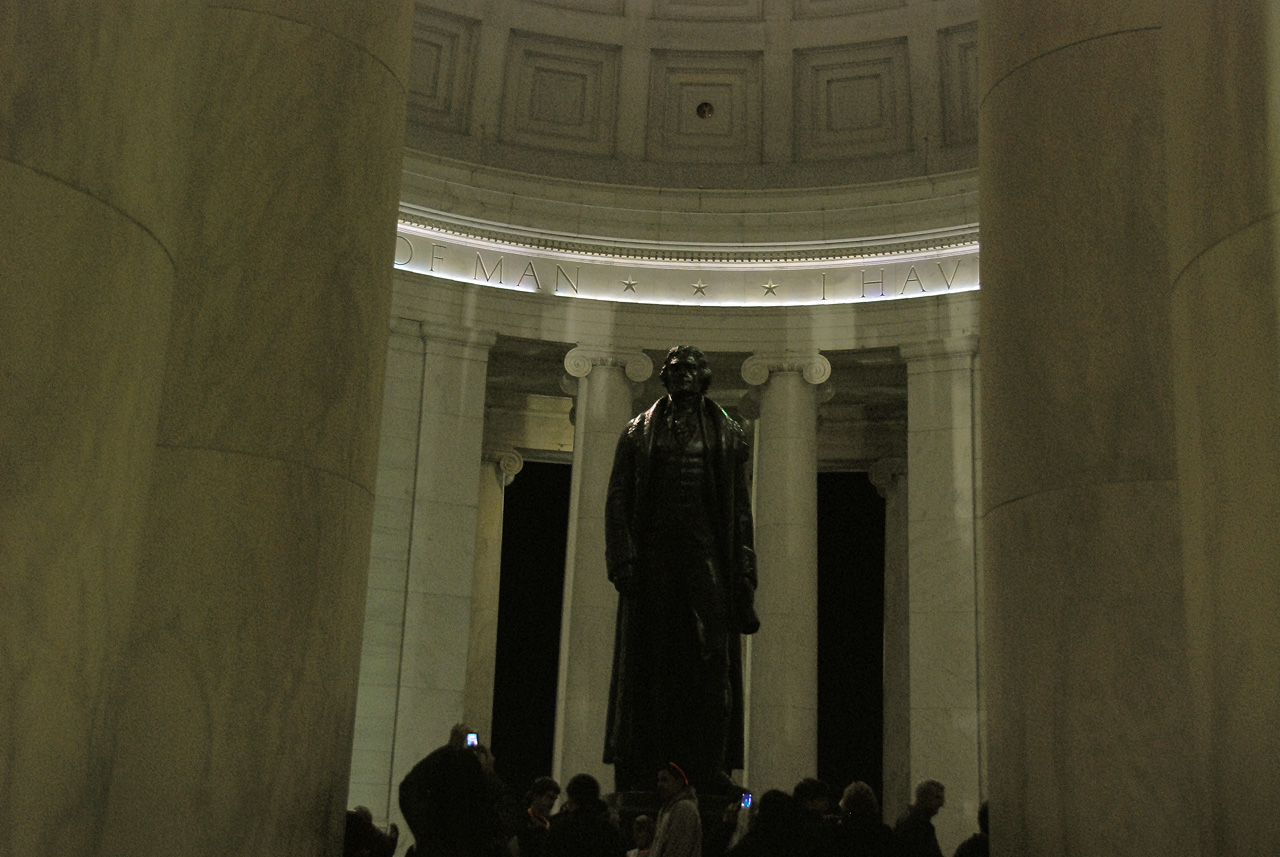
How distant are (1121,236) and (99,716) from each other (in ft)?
27.1

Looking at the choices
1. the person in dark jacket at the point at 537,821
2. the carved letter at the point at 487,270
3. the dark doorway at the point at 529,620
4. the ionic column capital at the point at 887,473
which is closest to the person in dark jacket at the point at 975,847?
the person in dark jacket at the point at 537,821

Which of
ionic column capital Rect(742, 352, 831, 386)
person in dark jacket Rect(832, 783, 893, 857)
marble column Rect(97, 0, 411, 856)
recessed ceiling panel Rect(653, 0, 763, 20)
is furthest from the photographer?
recessed ceiling panel Rect(653, 0, 763, 20)

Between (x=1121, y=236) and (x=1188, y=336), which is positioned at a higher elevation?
(x=1121, y=236)

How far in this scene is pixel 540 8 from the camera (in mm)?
37906

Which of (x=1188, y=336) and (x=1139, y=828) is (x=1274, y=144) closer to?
(x=1188, y=336)

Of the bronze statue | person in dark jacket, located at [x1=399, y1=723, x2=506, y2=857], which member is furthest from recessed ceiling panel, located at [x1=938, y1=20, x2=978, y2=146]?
person in dark jacket, located at [x1=399, y1=723, x2=506, y2=857]

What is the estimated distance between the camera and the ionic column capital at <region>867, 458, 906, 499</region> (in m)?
43.4

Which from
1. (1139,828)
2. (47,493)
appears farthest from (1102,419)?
(47,493)

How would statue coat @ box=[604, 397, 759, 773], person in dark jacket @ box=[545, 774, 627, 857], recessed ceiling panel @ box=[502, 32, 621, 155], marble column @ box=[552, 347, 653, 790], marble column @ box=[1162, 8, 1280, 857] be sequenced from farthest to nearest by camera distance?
recessed ceiling panel @ box=[502, 32, 621, 155], marble column @ box=[552, 347, 653, 790], statue coat @ box=[604, 397, 759, 773], person in dark jacket @ box=[545, 774, 627, 857], marble column @ box=[1162, 8, 1280, 857]

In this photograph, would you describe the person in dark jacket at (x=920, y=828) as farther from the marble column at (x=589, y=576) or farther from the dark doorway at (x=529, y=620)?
the dark doorway at (x=529, y=620)

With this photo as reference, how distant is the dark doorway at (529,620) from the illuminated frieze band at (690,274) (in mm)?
12357

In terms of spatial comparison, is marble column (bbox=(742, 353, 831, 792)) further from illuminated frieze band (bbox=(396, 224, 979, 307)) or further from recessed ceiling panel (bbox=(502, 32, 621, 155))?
recessed ceiling panel (bbox=(502, 32, 621, 155))

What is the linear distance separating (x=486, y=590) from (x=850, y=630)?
39.8 ft

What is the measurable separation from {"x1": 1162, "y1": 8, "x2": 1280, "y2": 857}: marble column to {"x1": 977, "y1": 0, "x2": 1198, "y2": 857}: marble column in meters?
2.67
